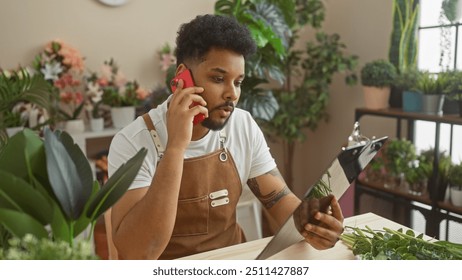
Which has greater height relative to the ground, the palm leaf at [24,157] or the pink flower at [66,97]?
the pink flower at [66,97]

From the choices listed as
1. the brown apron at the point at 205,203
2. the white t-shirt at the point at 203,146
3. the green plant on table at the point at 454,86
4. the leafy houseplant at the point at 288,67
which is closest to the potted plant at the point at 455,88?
the green plant on table at the point at 454,86

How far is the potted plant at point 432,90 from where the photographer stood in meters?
1.51

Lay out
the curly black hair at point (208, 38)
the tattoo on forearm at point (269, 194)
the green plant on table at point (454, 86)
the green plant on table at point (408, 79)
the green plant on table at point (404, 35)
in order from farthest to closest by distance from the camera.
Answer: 1. the green plant on table at point (408, 79)
2. the green plant on table at point (454, 86)
3. the green plant on table at point (404, 35)
4. the tattoo on forearm at point (269, 194)
5. the curly black hair at point (208, 38)

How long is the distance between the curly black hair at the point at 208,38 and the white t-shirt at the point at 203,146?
0.12m

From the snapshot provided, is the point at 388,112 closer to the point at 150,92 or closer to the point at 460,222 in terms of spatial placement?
the point at 460,222

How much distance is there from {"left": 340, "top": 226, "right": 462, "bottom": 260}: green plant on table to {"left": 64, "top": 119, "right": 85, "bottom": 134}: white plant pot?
0.50 m

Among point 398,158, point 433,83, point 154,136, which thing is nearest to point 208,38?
point 154,136

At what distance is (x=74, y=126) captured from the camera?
2.70 feet

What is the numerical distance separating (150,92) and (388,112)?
1.02 metres

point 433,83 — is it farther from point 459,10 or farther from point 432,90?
point 459,10

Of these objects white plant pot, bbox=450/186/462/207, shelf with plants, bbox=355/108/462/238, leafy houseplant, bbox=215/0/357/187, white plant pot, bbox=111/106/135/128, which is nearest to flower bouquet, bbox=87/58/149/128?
white plant pot, bbox=111/106/135/128

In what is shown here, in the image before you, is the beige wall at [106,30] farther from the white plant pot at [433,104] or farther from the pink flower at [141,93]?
the white plant pot at [433,104]
